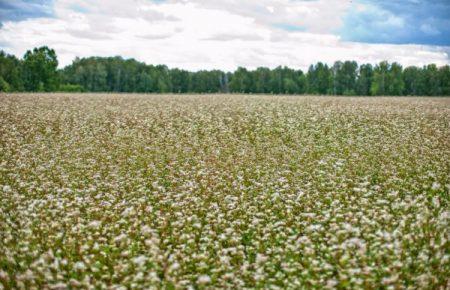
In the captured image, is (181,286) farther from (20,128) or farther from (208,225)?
(20,128)

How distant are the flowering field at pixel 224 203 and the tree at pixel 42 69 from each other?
65351 millimetres

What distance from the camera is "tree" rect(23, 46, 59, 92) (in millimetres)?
84812

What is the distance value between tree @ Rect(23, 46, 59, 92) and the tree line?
8.34 m

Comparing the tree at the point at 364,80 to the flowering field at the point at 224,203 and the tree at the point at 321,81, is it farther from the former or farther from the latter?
the flowering field at the point at 224,203

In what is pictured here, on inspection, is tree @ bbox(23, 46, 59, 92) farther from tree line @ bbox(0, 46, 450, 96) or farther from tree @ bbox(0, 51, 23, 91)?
tree line @ bbox(0, 46, 450, 96)

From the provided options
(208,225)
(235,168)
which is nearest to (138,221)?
(208,225)

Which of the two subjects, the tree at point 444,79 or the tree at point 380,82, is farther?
the tree at point 380,82

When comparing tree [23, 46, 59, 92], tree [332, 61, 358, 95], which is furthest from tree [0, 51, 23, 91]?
tree [332, 61, 358, 95]

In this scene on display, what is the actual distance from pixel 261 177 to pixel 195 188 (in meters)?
2.15

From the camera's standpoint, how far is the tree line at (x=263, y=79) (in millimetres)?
107250

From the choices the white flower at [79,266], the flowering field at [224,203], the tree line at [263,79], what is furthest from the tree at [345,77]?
the white flower at [79,266]

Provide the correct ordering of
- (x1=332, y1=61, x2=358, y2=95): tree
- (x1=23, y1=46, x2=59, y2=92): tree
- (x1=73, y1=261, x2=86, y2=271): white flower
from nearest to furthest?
(x1=73, y1=261, x2=86, y2=271): white flower < (x1=23, y1=46, x2=59, y2=92): tree < (x1=332, y1=61, x2=358, y2=95): tree

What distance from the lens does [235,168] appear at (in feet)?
48.5

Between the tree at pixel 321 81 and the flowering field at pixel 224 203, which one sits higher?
the tree at pixel 321 81
